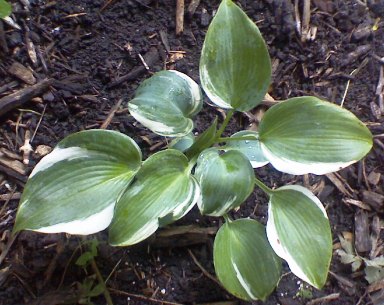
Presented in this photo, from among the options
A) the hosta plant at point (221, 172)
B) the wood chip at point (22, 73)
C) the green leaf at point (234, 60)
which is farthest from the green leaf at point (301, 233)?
the wood chip at point (22, 73)

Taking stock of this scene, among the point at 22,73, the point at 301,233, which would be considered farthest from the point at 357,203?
the point at 22,73

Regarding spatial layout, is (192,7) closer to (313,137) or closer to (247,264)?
(313,137)

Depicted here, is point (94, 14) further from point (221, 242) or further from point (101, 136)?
point (221, 242)

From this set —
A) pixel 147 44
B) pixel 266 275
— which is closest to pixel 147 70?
pixel 147 44

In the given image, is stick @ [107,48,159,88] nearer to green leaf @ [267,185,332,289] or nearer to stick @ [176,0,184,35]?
stick @ [176,0,184,35]

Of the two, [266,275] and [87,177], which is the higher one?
[87,177]

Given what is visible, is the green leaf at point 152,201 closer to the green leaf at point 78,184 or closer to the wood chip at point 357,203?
the green leaf at point 78,184
